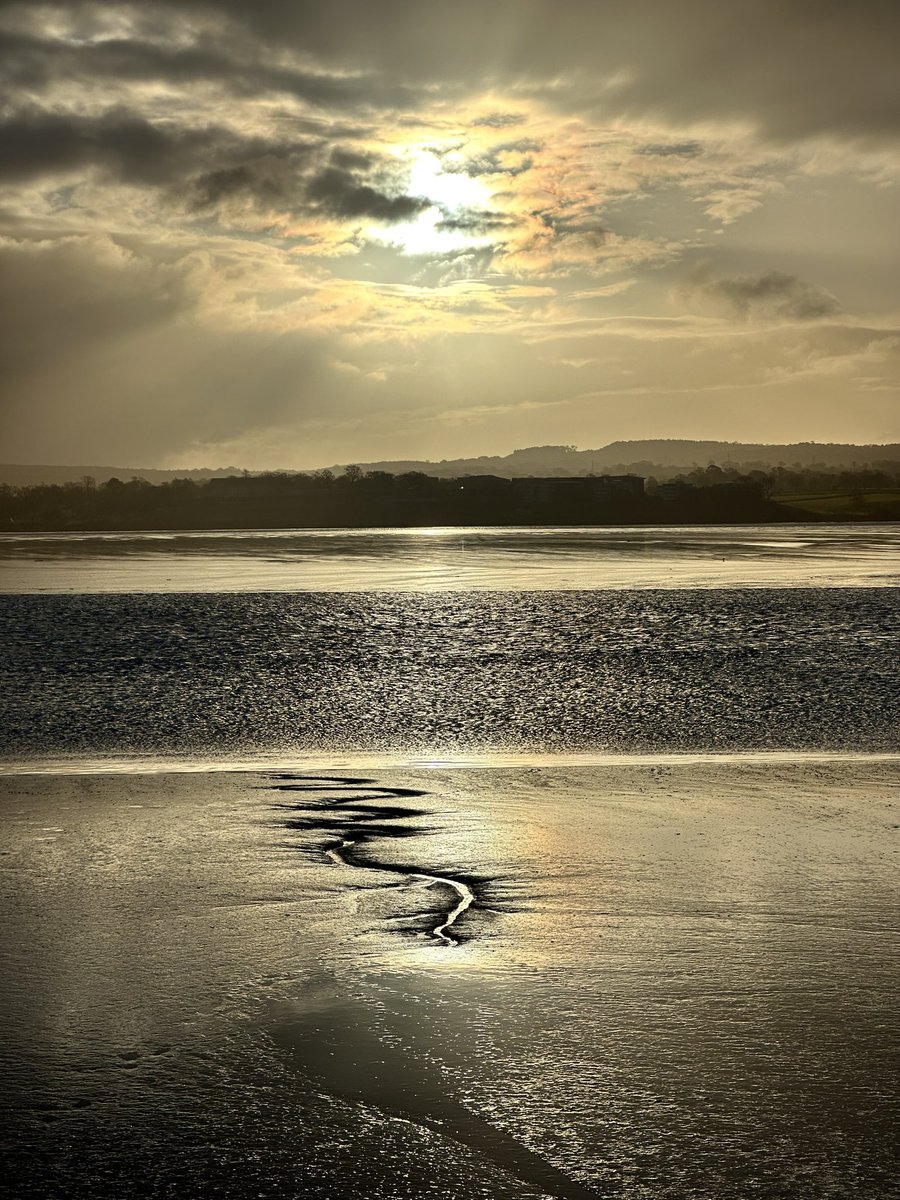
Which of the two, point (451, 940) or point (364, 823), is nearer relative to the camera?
point (451, 940)

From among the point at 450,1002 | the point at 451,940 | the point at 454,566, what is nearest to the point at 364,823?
the point at 451,940

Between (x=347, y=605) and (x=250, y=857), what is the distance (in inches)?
825

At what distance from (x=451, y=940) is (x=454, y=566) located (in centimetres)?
4035

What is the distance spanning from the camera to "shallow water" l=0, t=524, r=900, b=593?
35.0m

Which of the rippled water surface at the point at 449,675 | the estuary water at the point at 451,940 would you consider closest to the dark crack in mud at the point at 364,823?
the estuary water at the point at 451,940

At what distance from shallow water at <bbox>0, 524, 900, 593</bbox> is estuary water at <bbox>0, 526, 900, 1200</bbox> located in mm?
17563

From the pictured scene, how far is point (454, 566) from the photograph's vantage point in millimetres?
46719

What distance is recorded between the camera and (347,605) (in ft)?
95.5

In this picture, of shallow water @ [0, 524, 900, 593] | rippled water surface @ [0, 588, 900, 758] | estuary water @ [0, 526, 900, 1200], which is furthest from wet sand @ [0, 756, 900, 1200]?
shallow water @ [0, 524, 900, 593]

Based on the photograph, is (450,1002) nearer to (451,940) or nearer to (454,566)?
(451,940)

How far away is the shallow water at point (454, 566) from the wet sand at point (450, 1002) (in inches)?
979

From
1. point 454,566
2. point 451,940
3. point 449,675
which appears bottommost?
point 449,675

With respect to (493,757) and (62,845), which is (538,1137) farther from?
(493,757)

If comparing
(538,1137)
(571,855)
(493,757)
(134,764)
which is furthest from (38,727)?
(538,1137)
